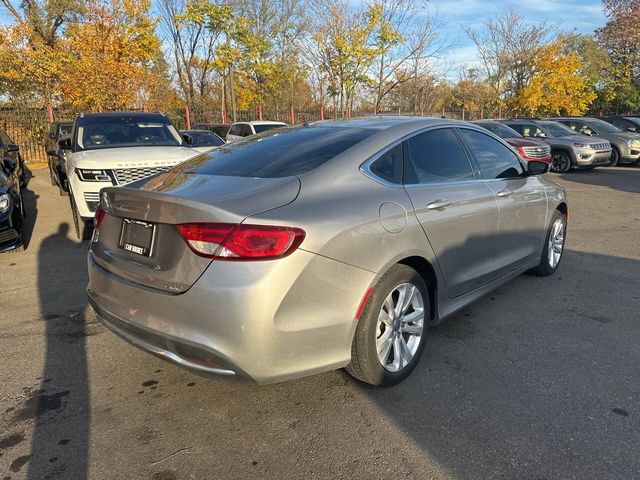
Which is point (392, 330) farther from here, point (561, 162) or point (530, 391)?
point (561, 162)

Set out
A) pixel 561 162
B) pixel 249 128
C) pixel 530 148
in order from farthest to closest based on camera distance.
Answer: pixel 249 128, pixel 561 162, pixel 530 148

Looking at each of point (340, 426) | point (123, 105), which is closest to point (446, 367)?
point (340, 426)

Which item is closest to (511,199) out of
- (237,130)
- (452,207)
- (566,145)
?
(452,207)

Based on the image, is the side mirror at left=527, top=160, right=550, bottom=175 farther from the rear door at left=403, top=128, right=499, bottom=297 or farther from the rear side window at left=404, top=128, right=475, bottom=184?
the rear side window at left=404, top=128, right=475, bottom=184

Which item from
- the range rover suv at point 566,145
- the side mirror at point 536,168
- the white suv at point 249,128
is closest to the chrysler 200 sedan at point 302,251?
the side mirror at point 536,168

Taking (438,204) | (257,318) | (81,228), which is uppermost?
(438,204)

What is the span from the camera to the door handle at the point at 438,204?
314 centimetres

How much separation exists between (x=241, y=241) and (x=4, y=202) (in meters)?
4.76

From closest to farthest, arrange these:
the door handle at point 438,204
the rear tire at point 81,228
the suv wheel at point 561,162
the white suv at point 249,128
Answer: the door handle at point 438,204, the rear tire at point 81,228, the suv wheel at point 561,162, the white suv at point 249,128

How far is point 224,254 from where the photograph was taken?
226 centimetres

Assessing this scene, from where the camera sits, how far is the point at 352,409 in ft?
9.11

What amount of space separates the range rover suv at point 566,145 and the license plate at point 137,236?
1430 cm

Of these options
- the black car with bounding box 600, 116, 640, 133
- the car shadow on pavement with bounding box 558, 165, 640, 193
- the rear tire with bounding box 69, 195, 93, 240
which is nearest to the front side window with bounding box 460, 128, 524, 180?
the rear tire with bounding box 69, 195, 93, 240

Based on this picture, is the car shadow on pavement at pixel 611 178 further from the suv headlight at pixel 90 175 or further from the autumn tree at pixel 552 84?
the autumn tree at pixel 552 84
